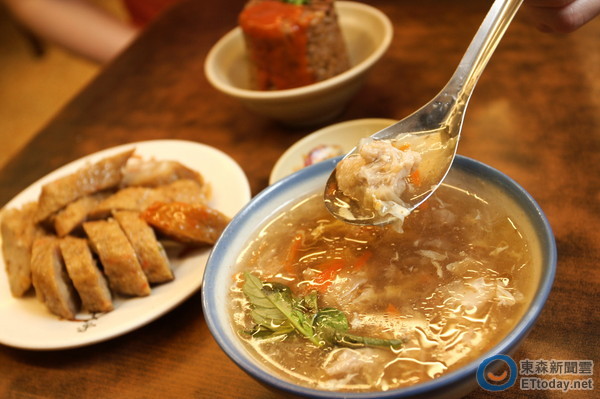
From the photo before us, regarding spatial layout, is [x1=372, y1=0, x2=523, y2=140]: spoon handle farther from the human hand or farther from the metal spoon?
the human hand

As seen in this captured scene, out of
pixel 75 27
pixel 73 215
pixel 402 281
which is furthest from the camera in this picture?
pixel 75 27

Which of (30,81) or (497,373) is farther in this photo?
(30,81)

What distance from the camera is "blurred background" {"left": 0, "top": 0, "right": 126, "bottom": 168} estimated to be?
5.59 m

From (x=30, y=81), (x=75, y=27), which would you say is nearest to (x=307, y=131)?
(x=75, y=27)

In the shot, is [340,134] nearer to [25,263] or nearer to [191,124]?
[191,124]

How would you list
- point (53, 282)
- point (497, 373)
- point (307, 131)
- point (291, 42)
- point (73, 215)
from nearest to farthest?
point (497, 373) < point (53, 282) < point (73, 215) < point (291, 42) < point (307, 131)

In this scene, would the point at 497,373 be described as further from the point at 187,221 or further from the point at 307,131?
the point at 307,131

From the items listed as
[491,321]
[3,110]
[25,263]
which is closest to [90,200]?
[25,263]

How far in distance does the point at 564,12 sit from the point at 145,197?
4.73 ft

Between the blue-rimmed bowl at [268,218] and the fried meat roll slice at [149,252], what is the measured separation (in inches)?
14.7

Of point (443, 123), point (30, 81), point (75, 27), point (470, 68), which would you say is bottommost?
point (30, 81)

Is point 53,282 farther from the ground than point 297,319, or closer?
closer

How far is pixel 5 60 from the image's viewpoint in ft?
21.5

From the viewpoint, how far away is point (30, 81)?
20.3ft
